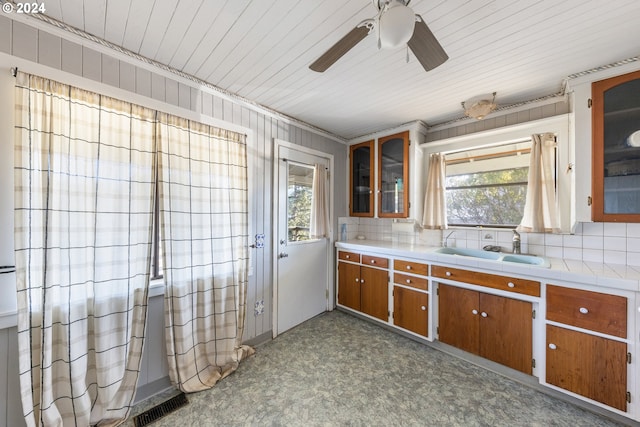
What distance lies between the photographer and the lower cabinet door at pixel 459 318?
2.10 meters

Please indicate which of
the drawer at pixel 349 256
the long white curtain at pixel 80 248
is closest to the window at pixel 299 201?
the drawer at pixel 349 256

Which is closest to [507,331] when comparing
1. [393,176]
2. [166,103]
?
[393,176]

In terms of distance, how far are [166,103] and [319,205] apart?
1771 mm

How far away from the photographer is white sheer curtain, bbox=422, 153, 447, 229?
8.81 ft

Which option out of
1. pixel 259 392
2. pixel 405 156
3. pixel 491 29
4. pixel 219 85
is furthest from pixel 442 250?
pixel 219 85

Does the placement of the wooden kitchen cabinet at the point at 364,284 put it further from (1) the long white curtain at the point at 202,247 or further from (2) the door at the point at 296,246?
(1) the long white curtain at the point at 202,247

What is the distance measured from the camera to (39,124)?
126 centimetres

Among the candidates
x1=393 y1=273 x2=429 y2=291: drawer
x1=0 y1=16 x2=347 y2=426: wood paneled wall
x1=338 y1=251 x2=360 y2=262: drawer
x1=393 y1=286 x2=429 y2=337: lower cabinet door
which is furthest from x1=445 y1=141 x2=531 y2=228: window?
x1=0 y1=16 x2=347 y2=426: wood paneled wall

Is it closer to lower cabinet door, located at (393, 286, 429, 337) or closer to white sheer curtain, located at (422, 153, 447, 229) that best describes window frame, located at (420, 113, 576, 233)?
white sheer curtain, located at (422, 153, 447, 229)

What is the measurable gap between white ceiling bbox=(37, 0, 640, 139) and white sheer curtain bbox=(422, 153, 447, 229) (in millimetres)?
698

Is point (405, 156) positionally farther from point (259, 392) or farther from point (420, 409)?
point (259, 392)

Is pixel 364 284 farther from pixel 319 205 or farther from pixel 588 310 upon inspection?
pixel 588 310

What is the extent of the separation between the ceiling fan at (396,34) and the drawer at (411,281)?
6.16 ft

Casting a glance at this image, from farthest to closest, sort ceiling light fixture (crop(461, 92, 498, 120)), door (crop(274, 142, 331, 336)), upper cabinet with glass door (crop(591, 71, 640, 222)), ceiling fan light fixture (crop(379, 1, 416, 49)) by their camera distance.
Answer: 1. door (crop(274, 142, 331, 336))
2. ceiling light fixture (crop(461, 92, 498, 120))
3. upper cabinet with glass door (crop(591, 71, 640, 222))
4. ceiling fan light fixture (crop(379, 1, 416, 49))
